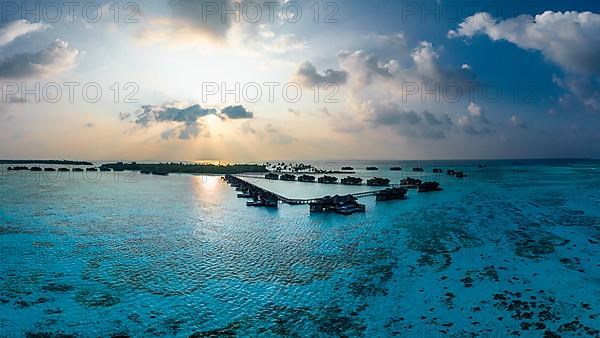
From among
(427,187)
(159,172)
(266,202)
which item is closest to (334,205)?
(266,202)

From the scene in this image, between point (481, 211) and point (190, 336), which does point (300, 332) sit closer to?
point (190, 336)

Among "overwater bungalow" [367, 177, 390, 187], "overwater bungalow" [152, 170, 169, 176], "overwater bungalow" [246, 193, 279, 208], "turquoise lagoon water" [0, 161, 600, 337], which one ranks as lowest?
"turquoise lagoon water" [0, 161, 600, 337]

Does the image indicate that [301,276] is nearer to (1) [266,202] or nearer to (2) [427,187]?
(1) [266,202]

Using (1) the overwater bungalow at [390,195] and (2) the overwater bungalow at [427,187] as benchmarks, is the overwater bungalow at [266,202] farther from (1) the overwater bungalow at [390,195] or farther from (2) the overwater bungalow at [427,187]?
(2) the overwater bungalow at [427,187]

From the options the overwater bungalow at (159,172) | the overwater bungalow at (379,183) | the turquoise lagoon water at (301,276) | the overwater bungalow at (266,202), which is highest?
the overwater bungalow at (159,172)

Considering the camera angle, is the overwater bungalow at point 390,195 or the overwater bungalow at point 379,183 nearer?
the overwater bungalow at point 390,195

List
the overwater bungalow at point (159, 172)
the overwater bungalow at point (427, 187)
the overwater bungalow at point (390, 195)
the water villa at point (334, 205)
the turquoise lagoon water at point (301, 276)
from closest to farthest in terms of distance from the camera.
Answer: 1. the turquoise lagoon water at point (301, 276)
2. the water villa at point (334, 205)
3. the overwater bungalow at point (390, 195)
4. the overwater bungalow at point (427, 187)
5. the overwater bungalow at point (159, 172)

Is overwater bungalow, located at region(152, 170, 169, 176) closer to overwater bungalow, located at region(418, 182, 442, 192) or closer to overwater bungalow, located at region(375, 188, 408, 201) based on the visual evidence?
overwater bungalow, located at region(418, 182, 442, 192)

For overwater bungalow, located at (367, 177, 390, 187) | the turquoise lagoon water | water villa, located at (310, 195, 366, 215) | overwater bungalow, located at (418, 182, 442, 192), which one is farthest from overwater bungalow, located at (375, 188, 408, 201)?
overwater bungalow, located at (367, 177, 390, 187)

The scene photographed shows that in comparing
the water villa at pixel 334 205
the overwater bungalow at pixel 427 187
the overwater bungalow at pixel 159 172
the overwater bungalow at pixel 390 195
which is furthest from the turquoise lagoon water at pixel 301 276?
the overwater bungalow at pixel 159 172
